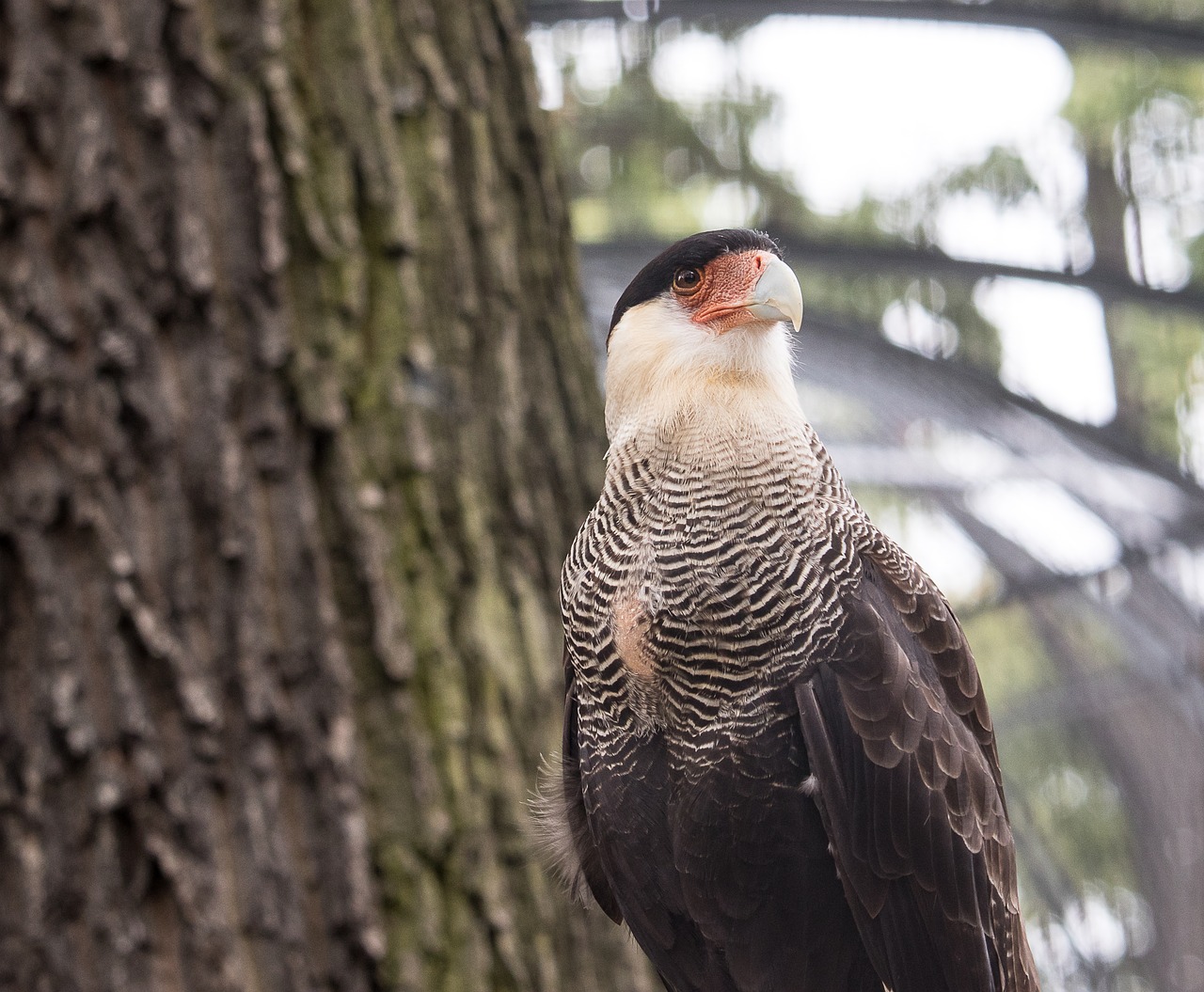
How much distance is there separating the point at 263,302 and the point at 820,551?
136 cm

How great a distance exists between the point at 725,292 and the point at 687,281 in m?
0.09

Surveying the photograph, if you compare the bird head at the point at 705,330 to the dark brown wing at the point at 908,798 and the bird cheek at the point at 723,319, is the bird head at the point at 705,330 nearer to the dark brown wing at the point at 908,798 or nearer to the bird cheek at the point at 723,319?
the bird cheek at the point at 723,319

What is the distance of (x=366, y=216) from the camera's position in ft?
8.91

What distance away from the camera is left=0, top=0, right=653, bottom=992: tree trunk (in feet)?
7.49

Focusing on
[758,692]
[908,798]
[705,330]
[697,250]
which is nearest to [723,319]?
[705,330]

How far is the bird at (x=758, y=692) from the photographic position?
1834mm

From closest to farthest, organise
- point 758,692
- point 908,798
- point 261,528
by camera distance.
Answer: point 758,692 → point 908,798 → point 261,528

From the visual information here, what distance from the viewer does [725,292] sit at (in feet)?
6.92

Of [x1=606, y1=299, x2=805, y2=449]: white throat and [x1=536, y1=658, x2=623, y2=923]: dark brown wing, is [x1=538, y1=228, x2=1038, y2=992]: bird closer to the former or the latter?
[x1=606, y1=299, x2=805, y2=449]: white throat

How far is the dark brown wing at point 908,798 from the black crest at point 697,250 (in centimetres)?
63

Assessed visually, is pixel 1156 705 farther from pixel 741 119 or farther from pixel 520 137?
pixel 520 137

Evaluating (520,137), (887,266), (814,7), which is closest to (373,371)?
(520,137)

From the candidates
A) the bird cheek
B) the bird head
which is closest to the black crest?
the bird head

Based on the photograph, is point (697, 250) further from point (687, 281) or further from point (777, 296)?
point (777, 296)
